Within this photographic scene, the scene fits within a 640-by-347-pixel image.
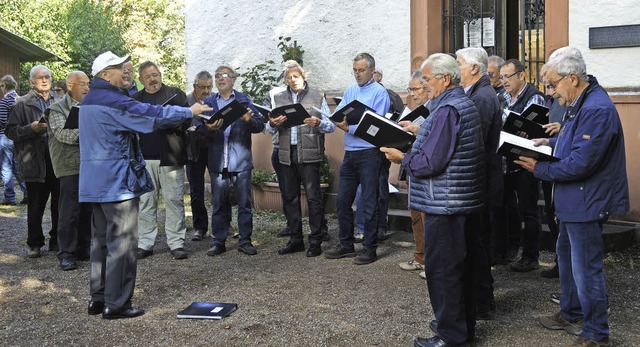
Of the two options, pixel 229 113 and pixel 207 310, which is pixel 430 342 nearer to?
pixel 207 310

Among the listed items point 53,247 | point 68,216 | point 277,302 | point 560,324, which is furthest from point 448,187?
point 53,247

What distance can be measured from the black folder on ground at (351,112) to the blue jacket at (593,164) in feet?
8.08

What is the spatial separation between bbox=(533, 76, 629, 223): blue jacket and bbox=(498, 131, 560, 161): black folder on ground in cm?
8

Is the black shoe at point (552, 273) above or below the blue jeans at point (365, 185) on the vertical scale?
below

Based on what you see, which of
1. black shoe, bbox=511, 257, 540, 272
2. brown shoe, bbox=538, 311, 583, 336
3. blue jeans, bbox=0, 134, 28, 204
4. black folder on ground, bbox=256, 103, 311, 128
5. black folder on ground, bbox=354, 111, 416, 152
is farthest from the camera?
blue jeans, bbox=0, 134, 28, 204

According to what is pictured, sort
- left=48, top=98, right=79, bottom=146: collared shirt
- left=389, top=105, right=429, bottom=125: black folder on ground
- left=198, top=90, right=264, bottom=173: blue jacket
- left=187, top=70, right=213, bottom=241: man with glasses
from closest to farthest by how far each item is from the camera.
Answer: left=389, top=105, right=429, bottom=125: black folder on ground, left=48, top=98, right=79, bottom=146: collared shirt, left=198, top=90, right=264, bottom=173: blue jacket, left=187, top=70, right=213, bottom=241: man with glasses

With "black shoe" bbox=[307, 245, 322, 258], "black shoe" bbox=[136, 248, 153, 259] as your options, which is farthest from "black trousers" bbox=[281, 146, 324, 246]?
"black shoe" bbox=[136, 248, 153, 259]

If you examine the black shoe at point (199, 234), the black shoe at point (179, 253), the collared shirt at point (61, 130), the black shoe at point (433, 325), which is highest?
the collared shirt at point (61, 130)

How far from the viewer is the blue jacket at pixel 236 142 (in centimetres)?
787

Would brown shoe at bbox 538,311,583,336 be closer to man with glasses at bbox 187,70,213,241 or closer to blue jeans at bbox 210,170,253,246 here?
blue jeans at bbox 210,170,253,246

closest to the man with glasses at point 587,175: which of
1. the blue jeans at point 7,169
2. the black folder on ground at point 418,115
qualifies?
the black folder on ground at point 418,115

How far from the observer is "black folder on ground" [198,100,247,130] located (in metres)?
7.16

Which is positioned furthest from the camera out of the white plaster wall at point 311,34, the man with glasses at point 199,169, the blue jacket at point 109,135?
the white plaster wall at point 311,34

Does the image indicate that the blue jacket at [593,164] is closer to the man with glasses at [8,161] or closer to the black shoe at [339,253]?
the black shoe at [339,253]
